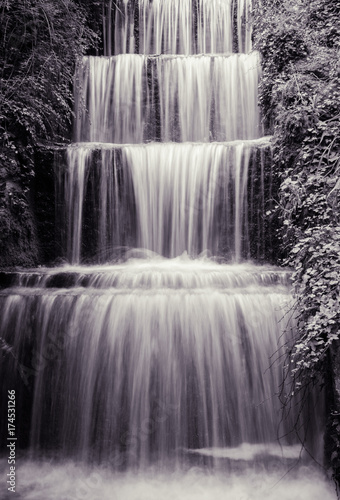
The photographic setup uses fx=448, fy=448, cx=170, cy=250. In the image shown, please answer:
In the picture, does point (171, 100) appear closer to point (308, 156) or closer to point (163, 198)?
point (163, 198)

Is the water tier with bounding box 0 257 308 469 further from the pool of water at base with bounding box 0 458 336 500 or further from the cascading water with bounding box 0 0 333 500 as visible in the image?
the pool of water at base with bounding box 0 458 336 500

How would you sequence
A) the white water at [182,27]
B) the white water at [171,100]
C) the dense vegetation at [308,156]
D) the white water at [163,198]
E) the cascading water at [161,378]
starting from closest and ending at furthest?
1. the dense vegetation at [308,156]
2. the cascading water at [161,378]
3. the white water at [163,198]
4. the white water at [171,100]
5. the white water at [182,27]

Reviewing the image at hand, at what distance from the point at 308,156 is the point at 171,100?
481cm

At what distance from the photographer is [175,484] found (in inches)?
192

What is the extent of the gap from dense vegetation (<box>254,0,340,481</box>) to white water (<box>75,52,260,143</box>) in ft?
4.45

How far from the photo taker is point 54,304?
5664mm

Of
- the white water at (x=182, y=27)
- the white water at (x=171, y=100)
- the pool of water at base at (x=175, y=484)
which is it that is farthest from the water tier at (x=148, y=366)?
the white water at (x=182, y=27)

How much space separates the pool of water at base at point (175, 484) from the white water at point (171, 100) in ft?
22.7

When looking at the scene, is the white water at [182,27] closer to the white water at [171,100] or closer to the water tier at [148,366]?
the white water at [171,100]

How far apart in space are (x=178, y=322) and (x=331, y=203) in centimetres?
233

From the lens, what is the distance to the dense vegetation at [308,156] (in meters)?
4.75

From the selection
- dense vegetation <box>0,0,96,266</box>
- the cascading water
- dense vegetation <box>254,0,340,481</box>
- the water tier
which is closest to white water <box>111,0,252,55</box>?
dense vegetation <box>0,0,96,266</box>

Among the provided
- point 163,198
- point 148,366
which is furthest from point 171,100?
point 148,366

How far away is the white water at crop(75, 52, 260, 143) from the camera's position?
995 centimetres
